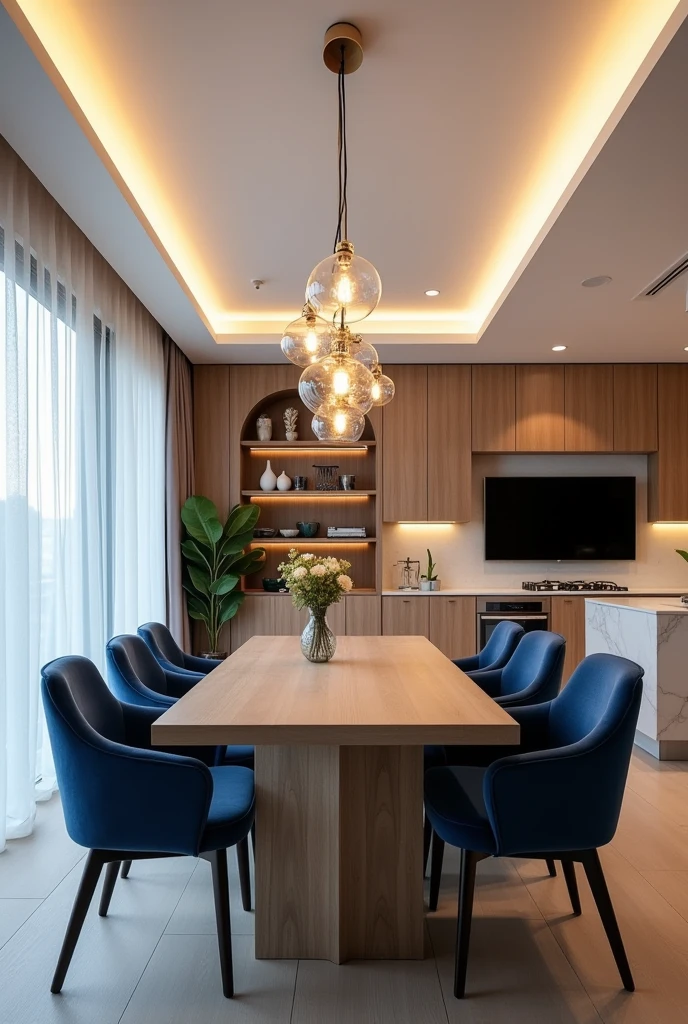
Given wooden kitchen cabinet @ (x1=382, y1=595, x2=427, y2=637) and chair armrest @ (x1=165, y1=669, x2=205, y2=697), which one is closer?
chair armrest @ (x1=165, y1=669, x2=205, y2=697)

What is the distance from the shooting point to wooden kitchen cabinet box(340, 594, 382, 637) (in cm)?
583

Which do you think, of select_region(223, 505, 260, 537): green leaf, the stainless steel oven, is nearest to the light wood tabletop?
select_region(223, 505, 260, 537): green leaf

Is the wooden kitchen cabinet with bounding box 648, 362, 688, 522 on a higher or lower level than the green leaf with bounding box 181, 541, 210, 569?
higher

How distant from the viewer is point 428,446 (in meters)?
6.02

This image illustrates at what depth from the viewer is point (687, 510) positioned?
239 inches

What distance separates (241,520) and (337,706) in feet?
12.2

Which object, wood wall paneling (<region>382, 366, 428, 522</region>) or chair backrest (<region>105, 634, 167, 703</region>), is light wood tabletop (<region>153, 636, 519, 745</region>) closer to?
chair backrest (<region>105, 634, 167, 703</region>)

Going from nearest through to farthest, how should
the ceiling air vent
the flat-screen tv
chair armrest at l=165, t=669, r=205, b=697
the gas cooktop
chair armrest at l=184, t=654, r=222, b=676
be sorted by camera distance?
chair armrest at l=165, t=669, r=205, b=697 < chair armrest at l=184, t=654, r=222, b=676 < the ceiling air vent < the gas cooktop < the flat-screen tv

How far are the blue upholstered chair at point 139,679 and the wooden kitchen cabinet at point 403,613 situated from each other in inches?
117

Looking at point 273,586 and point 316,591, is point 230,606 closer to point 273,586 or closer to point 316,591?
point 273,586

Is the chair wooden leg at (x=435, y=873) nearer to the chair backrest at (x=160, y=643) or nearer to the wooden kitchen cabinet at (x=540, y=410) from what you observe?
the chair backrest at (x=160, y=643)

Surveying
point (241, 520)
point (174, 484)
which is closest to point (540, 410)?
point (241, 520)

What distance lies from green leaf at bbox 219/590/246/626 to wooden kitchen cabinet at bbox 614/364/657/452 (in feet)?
11.3

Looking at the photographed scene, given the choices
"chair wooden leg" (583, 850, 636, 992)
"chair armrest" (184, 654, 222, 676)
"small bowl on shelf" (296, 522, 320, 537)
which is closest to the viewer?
"chair wooden leg" (583, 850, 636, 992)
